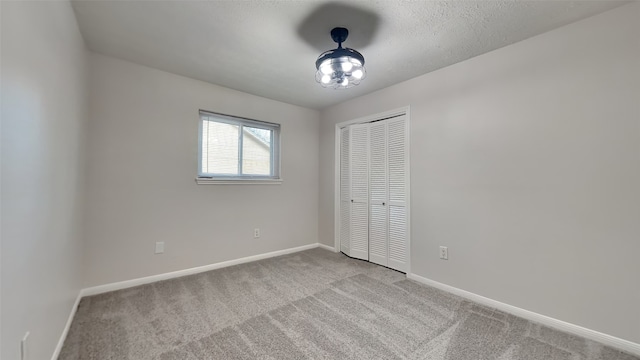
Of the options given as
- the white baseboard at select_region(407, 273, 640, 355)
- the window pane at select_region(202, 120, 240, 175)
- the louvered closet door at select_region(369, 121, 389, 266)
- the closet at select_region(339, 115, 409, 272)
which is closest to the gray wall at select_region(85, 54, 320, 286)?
the window pane at select_region(202, 120, 240, 175)

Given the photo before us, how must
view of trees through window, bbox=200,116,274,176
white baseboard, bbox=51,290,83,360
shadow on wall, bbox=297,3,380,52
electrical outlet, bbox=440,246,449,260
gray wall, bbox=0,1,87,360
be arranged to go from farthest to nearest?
view of trees through window, bbox=200,116,274,176 → electrical outlet, bbox=440,246,449,260 → shadow on wall, bbox=297,3,380,52 → white baseboard, bbox=51,290,83,360 → gray wall, bbox=0,1,87,360

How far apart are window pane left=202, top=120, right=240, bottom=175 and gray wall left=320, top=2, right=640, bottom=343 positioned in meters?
2.39

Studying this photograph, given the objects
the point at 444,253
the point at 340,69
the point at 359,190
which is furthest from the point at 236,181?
the point at 444,253

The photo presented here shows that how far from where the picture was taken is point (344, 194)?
12.6 ft

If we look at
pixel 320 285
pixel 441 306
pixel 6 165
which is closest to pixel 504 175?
pixel 441 306

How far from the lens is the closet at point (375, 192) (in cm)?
305

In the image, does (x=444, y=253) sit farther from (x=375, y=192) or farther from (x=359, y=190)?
(x=359, y=190)

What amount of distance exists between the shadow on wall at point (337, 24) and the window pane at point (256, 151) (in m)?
1.73

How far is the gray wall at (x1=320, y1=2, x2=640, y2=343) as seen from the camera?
1.70 metres

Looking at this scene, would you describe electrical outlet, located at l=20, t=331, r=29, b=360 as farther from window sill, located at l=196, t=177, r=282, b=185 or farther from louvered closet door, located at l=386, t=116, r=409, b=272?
louvered closet door, located at l=386, t=116, r=409, b=272

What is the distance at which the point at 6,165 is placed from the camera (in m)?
0.95

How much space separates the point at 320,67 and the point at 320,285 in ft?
7.07

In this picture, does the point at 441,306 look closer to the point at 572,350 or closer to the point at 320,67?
the point at 572,350

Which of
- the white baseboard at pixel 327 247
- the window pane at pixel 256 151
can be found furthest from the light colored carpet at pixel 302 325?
the window pane at pixel 256 151
